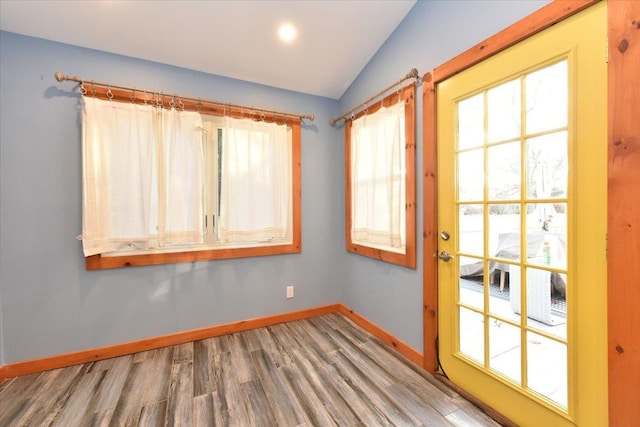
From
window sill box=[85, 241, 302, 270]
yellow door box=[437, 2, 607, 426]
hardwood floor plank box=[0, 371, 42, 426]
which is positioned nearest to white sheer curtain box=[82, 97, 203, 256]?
window sill box=[85, 241, 302, 270]

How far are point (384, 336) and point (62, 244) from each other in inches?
104

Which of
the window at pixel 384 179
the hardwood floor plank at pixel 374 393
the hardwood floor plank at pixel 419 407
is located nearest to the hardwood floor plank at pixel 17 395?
the hardwood floor plank at pixel 374 393

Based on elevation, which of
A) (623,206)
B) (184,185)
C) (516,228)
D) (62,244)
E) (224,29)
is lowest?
(62,244)

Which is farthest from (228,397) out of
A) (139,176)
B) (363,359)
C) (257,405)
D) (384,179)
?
(384,179)

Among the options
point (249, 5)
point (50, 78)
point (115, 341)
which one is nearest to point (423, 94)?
point (249, 5)

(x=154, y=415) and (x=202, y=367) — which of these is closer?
(x=154, y=415)

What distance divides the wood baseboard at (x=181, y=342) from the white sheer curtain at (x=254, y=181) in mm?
825

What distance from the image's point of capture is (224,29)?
1.99 m

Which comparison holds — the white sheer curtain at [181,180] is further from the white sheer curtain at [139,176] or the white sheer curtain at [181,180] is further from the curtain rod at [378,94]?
the curtain rod at [378,94]

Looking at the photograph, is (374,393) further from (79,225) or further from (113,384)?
(79,225)

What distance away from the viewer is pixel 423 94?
185cm

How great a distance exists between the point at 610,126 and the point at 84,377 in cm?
329

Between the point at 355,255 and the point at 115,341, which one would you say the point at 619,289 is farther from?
the point at 115,341

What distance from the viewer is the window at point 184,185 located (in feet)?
6.46
